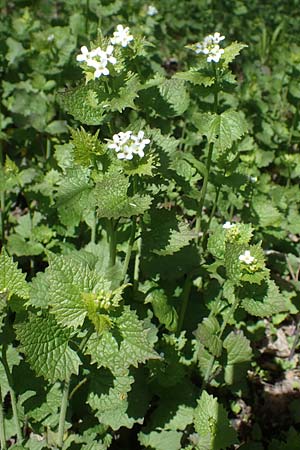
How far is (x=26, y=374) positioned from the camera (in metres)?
2.37

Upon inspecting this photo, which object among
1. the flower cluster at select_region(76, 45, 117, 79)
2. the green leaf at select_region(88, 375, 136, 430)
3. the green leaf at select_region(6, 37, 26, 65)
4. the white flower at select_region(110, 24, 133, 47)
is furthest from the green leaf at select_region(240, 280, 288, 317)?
the green leaf at select_region(6, 37, 26, 65)

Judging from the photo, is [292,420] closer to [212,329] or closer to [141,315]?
[212,329]

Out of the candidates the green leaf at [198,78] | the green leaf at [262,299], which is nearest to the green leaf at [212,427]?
the green leaf at [262,299]

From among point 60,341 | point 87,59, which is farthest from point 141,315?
point 87,59

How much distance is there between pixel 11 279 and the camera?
207 cm

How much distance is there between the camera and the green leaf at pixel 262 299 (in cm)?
236

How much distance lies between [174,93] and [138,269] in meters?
0.99

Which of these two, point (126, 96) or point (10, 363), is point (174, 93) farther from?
point (10, 363)

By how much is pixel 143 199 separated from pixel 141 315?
0.81m

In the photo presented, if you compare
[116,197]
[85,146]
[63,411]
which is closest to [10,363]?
[63,411]

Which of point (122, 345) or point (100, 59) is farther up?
point (100, 59)

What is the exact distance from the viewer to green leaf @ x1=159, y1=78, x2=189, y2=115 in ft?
9.27

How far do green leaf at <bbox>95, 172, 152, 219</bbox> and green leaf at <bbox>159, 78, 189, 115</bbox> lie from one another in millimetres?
785

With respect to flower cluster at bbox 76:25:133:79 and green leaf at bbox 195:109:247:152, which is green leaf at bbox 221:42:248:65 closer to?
green leaf at bbox 195:109:247:152
